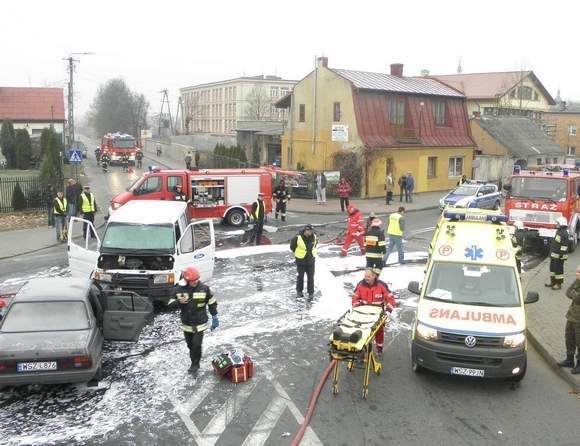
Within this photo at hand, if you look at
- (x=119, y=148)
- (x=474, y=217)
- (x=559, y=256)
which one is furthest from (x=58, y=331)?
(x=119, y=148)

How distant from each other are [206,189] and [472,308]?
600 inches

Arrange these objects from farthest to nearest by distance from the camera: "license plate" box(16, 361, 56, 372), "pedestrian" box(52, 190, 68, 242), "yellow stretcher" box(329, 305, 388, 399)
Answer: "pedestrian" box(52, 190, 68, 242) → "yellow stretcher" box(329, 305, 388, 399) → "license plate" box(16, 361, 56, 372)

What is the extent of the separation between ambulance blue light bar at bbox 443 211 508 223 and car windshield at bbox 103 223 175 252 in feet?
18.2

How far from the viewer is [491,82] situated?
2344 inches

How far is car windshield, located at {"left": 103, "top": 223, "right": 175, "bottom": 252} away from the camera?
12.5 meters

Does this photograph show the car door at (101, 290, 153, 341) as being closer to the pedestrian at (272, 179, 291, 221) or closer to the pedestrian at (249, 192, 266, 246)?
the pedestrian at (249, 192, 266, 246)

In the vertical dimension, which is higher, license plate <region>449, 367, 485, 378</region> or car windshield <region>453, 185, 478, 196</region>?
car windshield <region>453, 185, 478, 196</region>

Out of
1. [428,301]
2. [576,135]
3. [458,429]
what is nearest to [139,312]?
[428,301]

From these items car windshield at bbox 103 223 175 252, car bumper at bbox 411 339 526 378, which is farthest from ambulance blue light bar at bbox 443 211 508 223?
car windshield at bbox 103 223 175 252

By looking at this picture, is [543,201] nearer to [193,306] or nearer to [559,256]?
[559,256]

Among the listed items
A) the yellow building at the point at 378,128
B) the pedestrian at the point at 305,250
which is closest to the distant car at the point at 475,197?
the yellow building at the point at 378,128

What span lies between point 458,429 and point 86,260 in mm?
8171

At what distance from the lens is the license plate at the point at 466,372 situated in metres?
8.57

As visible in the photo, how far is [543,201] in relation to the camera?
62.9 feet
